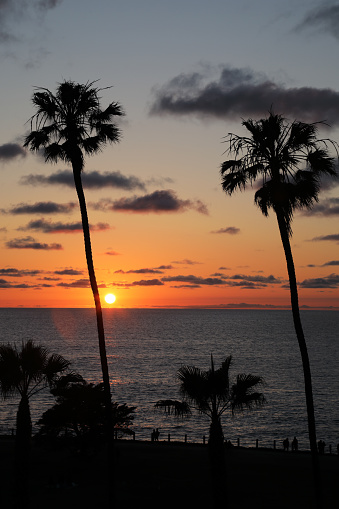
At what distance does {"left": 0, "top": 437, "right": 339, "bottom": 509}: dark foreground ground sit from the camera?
30.8 metres

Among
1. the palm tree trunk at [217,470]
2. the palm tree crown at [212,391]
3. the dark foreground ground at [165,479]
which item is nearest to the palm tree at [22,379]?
the dark foreground ground at [165,479]

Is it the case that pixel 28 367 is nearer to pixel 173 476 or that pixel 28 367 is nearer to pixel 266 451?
pixel 173 476

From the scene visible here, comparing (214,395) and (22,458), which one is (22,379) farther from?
(214,395)

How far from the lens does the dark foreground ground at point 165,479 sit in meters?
30.8

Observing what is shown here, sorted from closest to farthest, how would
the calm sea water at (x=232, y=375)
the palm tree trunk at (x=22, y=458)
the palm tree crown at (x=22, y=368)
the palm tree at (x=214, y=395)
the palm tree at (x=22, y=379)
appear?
the palm tree at (x=214, y=395) < the palm tree trunk at (x=22, y=458) < the palm tree at (x=22, y=379) < the palm tree crown at (x=22, y=368) < the calm sea water at (x=232, y=375)

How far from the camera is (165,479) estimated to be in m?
34.5

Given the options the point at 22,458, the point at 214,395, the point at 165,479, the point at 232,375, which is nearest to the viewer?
the point at 214,395

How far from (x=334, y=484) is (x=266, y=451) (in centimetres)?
1148

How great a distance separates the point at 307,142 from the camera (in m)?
24.9

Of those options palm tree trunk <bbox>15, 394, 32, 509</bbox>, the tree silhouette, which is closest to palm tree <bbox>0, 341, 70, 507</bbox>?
palm tree trunk <bbox>15, 394, 32, 509</bbox>

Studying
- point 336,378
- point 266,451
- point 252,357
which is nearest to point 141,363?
point 252,357

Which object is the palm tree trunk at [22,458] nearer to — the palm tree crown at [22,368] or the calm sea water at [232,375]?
the palm tree crown at [22,368]

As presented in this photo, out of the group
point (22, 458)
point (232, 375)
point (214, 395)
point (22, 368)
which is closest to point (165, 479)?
point (22, 458)

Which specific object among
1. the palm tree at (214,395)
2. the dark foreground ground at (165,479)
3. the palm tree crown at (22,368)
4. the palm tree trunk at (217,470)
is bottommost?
the dark foreground ground at (165,479)
